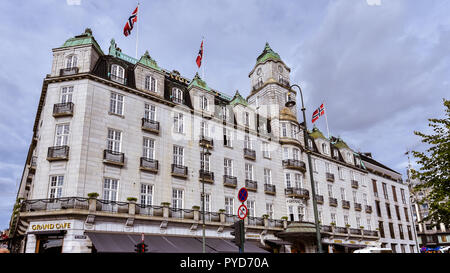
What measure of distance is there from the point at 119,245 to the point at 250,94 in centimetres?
3084

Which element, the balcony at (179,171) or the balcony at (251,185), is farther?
the balcony at (251,185)

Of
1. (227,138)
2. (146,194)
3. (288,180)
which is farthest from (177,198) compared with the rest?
(288,180)

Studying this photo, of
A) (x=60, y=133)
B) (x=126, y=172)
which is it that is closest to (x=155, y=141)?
(x=126, y=172)

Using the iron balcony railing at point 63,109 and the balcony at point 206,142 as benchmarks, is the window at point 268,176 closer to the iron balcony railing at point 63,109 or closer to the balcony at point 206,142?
the balcony at point 206,142

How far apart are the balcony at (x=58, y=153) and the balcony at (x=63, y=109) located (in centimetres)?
282

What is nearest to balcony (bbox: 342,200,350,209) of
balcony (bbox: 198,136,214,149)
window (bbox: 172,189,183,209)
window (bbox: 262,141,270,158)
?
window (bbox: 262,141,270,158)

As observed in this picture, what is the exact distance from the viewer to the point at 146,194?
2762cm

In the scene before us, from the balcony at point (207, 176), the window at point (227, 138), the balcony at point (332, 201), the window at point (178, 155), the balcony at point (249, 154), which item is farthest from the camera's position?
the balcony at point (332, 201)

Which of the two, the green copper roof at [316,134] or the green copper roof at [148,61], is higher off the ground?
the green copper roof at [148,61]

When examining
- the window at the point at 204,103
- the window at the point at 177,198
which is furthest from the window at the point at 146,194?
the window at the point at 204,103

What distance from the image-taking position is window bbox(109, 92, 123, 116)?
28.3m

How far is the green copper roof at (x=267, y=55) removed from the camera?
45.6 meters

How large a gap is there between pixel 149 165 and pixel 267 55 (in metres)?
26.2

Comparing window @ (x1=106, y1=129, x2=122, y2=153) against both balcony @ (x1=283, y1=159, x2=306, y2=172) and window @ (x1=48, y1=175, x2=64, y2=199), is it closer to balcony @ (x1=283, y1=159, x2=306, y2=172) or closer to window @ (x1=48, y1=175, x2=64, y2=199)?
window @ (x1=48, y1=175, x2=64, y2=199)
